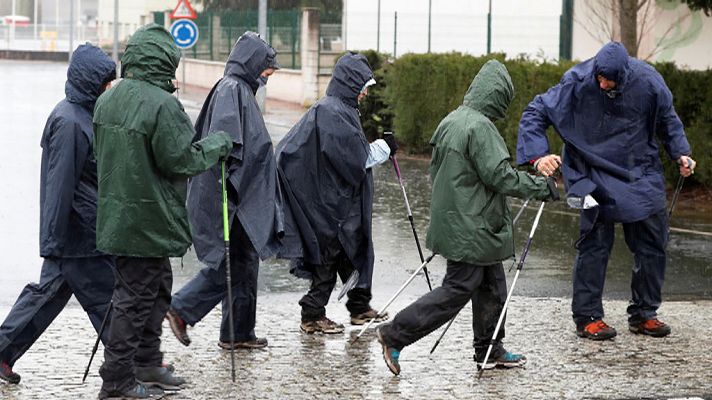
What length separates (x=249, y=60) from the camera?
8414 millimetres

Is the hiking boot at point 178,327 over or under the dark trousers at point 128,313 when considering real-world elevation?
under

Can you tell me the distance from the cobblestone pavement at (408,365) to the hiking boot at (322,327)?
7cm

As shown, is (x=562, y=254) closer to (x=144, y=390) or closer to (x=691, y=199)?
(x=691, y=199)

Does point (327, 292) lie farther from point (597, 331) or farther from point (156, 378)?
point (156, 378)

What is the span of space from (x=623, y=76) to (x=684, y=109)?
8.74m

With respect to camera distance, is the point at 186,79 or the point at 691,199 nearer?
the point at 691,199

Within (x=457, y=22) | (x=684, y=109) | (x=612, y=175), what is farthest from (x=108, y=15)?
(x=612, y=175)

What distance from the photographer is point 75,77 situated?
747cm

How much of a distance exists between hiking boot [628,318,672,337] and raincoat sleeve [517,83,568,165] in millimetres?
1331

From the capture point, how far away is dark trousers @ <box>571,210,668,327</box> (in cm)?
896

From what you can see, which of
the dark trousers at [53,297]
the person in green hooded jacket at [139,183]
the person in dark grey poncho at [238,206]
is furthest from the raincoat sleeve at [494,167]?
the dark trousers at [53,297]

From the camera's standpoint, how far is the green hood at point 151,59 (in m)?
7.09

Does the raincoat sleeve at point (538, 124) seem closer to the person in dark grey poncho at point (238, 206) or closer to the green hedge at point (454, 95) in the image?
the person in dark grey poncho at point (238, 206)

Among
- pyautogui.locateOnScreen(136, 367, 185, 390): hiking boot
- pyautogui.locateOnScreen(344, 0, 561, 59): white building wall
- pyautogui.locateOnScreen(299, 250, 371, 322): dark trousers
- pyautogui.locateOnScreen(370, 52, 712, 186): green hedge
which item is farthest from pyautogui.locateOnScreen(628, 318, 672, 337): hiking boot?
pyautogui.locateOnScreen(344, 0, 561, 59): white building wall
